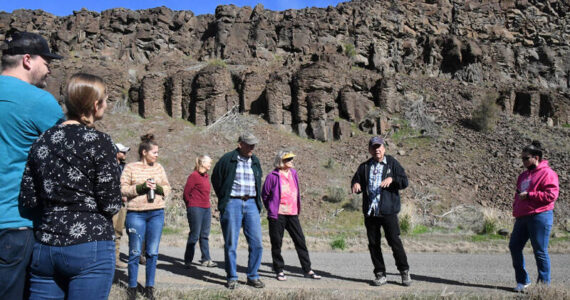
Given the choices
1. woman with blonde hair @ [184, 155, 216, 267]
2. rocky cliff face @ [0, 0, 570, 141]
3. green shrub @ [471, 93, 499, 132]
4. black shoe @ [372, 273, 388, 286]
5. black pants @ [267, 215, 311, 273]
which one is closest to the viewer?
black shoe @ [372, 273, 388, 286]

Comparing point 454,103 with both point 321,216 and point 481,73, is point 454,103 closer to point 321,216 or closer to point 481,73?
point 481,73

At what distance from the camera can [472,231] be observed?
14094 millimetres

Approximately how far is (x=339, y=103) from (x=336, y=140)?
395 cm

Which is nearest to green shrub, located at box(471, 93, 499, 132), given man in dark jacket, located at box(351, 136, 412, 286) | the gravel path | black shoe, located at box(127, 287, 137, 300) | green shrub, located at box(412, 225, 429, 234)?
green shrub, located at box(412, 225, 429, 234)

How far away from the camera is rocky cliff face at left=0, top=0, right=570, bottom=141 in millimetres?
31766

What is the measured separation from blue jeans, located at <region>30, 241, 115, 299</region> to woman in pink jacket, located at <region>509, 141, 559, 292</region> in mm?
5765

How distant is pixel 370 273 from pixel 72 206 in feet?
19.4

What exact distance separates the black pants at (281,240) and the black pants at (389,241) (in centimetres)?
115

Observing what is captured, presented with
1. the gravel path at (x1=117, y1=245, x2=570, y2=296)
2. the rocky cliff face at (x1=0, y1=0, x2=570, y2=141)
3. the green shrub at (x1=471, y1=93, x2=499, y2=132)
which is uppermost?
the rocky cliff face at (x1=0, y1=0, x2=570, y2=141)

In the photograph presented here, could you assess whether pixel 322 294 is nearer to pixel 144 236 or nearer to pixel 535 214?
pixel 144 236

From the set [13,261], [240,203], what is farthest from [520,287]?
[13,261]

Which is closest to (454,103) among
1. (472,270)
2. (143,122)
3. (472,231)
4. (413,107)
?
(413,107)

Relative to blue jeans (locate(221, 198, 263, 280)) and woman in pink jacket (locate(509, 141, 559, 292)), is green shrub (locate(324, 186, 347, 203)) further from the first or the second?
blue jeans (locate(221, 198, 263, 280))

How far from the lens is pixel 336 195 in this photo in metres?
20.8
